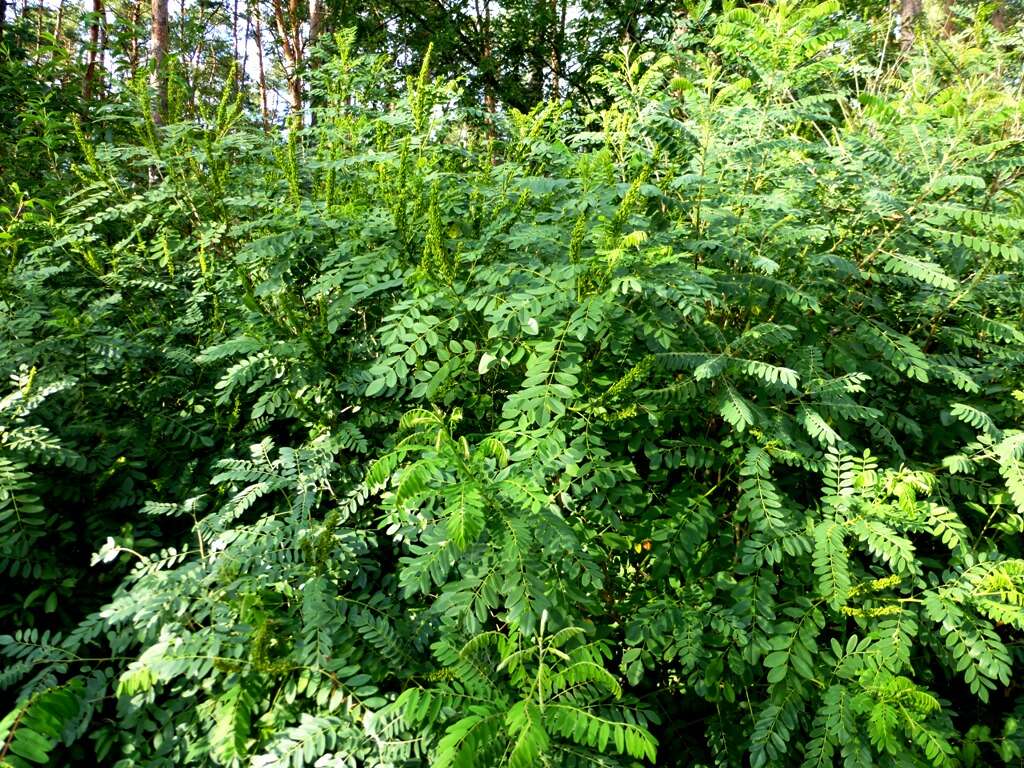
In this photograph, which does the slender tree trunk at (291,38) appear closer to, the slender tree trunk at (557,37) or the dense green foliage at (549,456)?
the slender tree trunk at (557,37)

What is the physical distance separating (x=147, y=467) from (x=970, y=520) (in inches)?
129

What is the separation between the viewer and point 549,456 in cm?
162

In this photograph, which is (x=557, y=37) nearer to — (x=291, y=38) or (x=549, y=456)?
(x=291, y=38)

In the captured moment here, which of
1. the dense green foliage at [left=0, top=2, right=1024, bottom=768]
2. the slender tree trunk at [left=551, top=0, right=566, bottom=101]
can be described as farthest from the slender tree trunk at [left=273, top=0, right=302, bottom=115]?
the dense green foliage at [left=0, top=2, right=1024, bottom=768]

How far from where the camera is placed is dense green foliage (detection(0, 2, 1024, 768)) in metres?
1.60

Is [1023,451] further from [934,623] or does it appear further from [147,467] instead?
[147,467]

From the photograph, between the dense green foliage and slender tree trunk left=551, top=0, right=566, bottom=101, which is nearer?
the dense green foliage

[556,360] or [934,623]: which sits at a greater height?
[556,360]

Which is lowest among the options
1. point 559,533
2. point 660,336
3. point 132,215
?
point 559,533

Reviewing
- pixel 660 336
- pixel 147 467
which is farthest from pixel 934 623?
pixel 147 467

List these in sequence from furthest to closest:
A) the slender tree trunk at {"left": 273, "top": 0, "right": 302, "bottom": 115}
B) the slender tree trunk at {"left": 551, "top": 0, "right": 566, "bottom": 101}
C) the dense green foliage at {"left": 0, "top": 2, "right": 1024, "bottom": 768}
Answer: the slender tree trunk at {"left": 273, "top": 0, "right": 302, "bottom": 115} → the slender tree trunk at {"left": 551, "top": 0, "right": 566, "bottom": 101} → the dense green foliage at {"left": 0, "top": 2, "right": 1024, "bottom": 768}

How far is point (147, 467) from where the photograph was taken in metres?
2.41

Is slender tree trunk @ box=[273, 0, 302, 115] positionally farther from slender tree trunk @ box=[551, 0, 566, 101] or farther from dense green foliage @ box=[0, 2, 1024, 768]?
dense green foliage @ box=[0, 2, 1024, 768]

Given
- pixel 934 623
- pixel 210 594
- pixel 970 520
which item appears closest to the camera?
pixel 210 594
